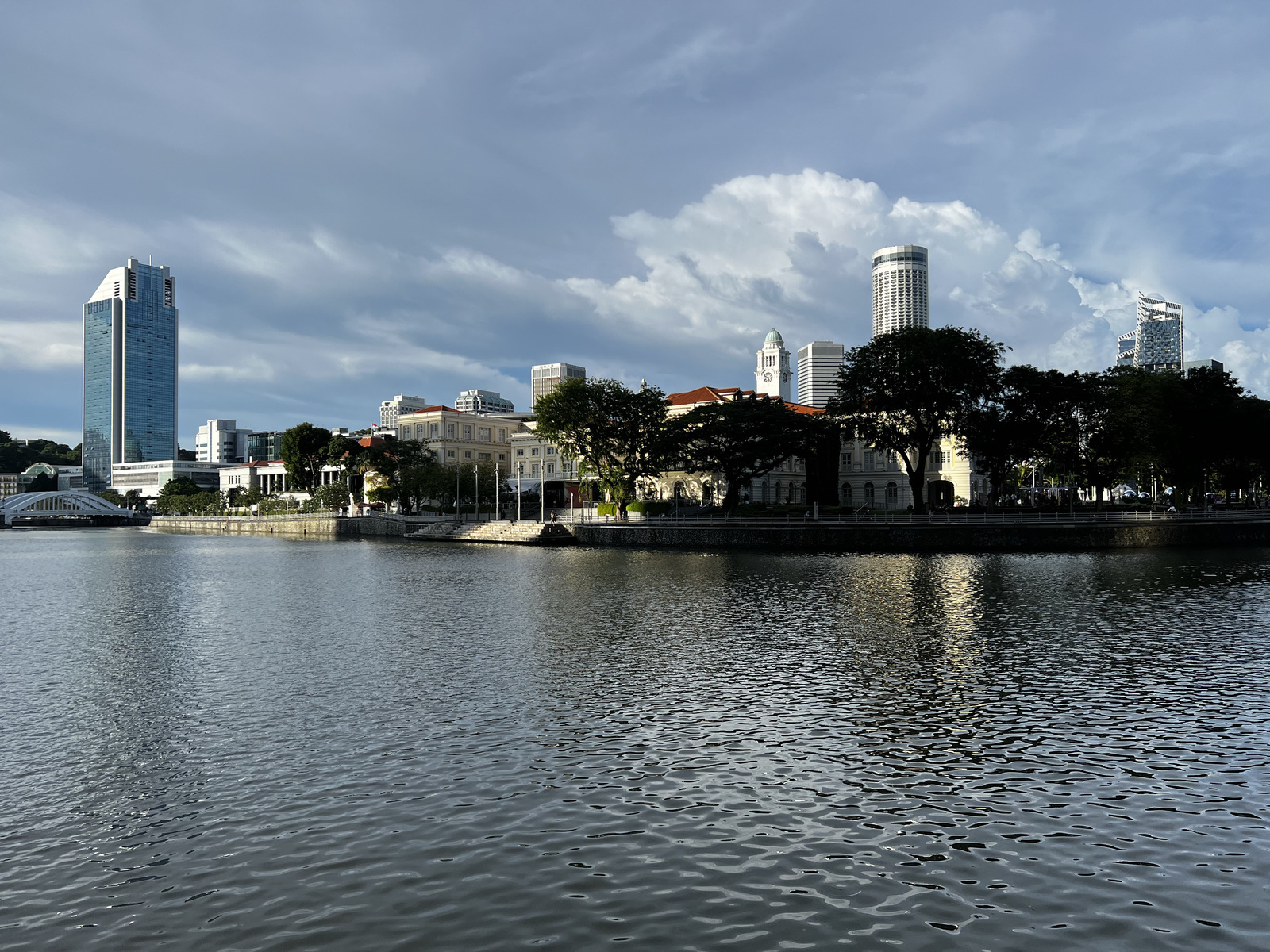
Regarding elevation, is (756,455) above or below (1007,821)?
above

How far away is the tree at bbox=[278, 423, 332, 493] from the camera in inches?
5536

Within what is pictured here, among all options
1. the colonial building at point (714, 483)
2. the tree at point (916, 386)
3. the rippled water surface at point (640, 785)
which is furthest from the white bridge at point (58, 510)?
the rippled water surface at point (640, 785)

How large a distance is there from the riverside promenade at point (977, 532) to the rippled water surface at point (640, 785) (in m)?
39.3

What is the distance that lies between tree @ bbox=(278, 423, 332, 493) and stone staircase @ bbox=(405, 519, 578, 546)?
45157mm

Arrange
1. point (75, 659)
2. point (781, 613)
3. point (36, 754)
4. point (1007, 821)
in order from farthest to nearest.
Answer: point (781, 613)
point (75, 659)
point (36, 754)
point (1007, 821)

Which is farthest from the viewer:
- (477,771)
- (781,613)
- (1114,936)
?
(781,613)

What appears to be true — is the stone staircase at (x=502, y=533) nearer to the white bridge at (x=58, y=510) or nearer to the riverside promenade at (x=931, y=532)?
the riverside promenade at (x=931, y=532)

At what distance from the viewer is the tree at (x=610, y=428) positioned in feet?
299

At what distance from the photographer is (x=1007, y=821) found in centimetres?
1169

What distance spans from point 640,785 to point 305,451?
140 meters

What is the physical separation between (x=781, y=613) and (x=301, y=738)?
20.8 m

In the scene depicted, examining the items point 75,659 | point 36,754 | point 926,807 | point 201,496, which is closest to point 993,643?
point 926,807

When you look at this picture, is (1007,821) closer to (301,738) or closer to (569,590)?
(301,738)

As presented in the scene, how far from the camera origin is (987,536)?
6956cm
